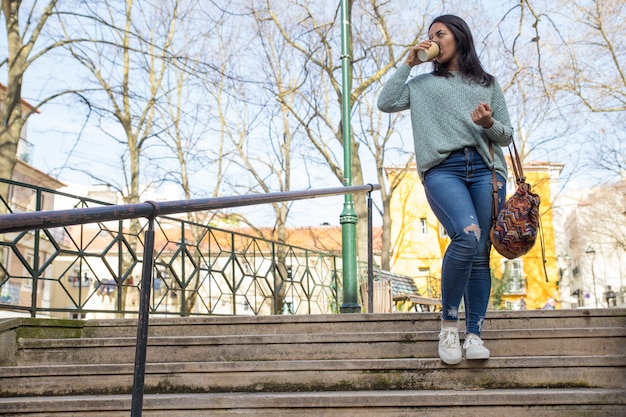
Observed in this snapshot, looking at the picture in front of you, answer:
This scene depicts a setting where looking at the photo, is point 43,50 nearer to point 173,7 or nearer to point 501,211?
point 173,7

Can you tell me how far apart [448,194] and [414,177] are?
3684cm

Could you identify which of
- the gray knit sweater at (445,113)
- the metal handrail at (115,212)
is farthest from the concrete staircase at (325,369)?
the gray knit sweater at (445,113)

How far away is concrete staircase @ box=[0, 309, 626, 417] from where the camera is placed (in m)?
2.84

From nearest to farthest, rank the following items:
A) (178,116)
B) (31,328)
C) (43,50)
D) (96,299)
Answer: (31,328)
(43,50)
(178,116)
(96,299)

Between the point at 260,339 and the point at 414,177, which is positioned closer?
the point at 260,339

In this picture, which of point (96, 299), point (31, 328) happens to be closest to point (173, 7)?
point (31, 328)

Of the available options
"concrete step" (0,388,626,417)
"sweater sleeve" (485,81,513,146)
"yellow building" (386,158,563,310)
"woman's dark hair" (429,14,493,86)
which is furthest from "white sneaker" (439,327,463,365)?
"yellow building" (386,158,563,310)

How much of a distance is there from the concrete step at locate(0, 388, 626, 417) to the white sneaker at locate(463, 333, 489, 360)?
168mm

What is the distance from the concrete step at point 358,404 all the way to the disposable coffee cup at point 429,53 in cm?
168

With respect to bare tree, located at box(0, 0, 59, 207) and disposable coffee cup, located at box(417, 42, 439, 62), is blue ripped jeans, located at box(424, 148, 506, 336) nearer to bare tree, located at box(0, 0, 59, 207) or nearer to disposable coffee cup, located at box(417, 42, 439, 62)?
disposable coffee cup, located at box(417, 42, 439, 62)

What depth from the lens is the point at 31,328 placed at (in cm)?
400

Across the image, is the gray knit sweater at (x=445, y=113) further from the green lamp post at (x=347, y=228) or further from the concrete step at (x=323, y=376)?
the green lamp post at (x=347, y=228)

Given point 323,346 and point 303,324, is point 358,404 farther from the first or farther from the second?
point 303,324

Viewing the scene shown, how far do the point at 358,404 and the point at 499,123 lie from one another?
1582 mm
